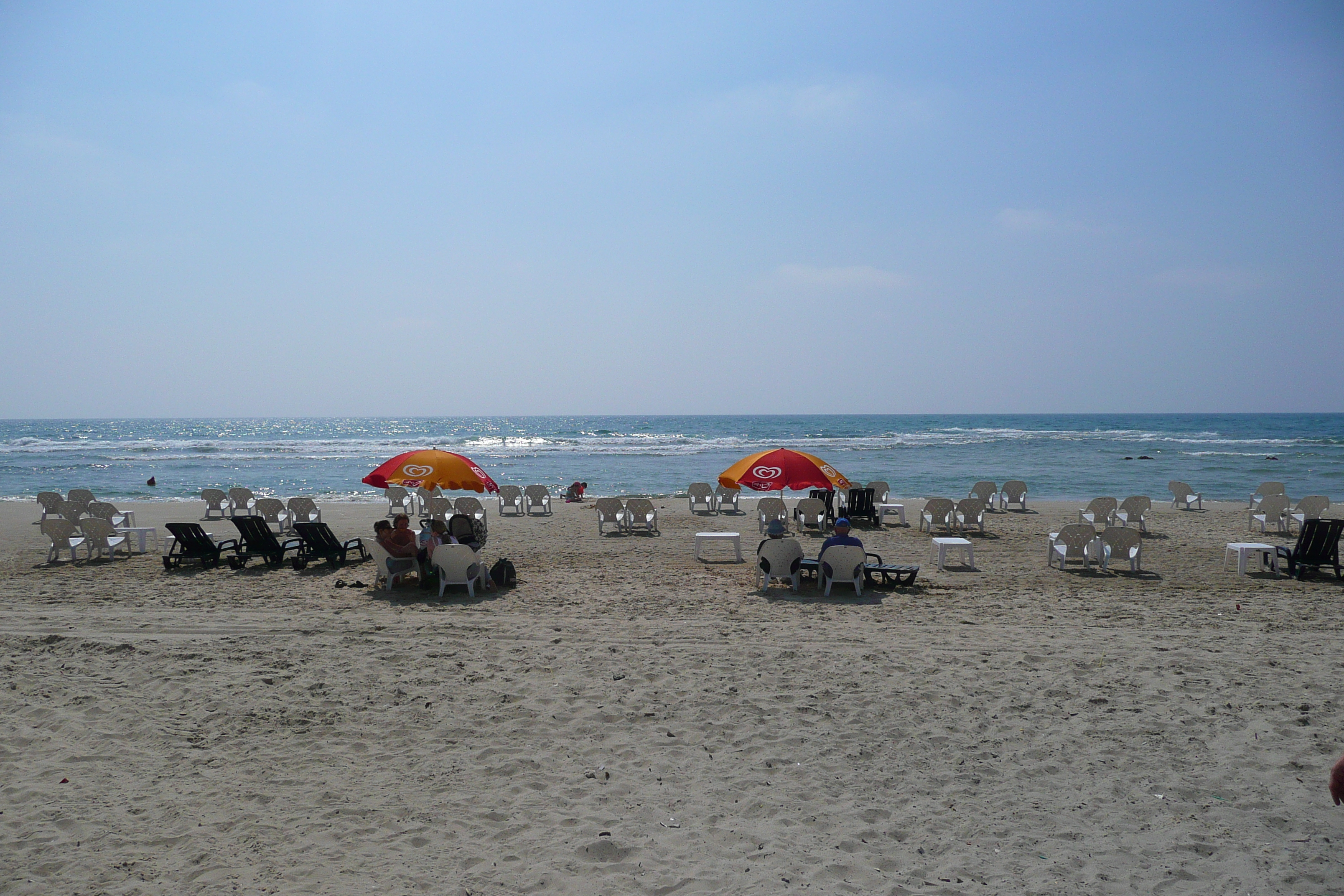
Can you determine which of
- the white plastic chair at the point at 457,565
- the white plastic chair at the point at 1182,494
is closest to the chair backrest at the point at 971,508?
the white plastic chair at the point at 1182,494

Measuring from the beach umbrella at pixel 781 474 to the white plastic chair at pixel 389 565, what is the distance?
12.6 feet

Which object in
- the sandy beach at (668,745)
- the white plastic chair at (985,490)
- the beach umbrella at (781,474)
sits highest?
the beach umbrella at (781,474)

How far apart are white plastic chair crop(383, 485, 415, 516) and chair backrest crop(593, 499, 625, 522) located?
5.64 meters

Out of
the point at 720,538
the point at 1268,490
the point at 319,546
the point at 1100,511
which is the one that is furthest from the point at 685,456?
the point at 319,546

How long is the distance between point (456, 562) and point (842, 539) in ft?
14.0

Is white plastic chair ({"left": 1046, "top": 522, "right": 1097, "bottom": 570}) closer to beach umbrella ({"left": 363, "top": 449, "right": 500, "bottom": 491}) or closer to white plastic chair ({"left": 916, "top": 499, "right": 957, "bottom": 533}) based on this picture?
white plastic chair ({"left": 916, "top": 499, "right": 957, "bottom": 533})

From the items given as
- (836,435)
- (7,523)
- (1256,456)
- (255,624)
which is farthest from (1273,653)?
(836,435)

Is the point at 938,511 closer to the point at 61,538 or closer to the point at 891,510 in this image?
the point at 891,510

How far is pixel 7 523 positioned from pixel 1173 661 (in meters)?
19.3

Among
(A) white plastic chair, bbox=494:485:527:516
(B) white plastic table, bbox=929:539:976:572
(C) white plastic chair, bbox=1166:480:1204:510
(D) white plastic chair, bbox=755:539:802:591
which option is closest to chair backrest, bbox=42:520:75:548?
(A) white plastic chair, bbox=494:485:527:516

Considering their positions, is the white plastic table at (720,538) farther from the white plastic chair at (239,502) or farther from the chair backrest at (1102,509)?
the white plastic chair at (239,502)

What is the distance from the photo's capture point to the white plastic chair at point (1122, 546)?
995cm

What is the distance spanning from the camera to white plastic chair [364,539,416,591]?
8750 mm

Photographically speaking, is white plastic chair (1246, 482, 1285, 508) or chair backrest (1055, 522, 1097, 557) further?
white plastic chair (1246, 482, 1285, 508)
